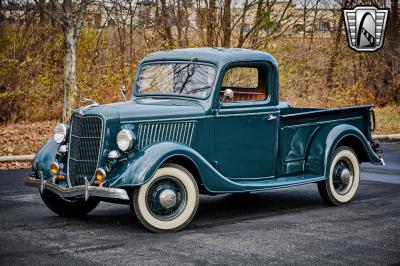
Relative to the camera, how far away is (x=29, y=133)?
17.8 m

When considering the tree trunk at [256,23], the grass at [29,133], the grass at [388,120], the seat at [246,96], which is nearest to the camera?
the seat at [246,96]

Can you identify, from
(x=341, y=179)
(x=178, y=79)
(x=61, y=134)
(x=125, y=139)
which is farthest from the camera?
(x=341, y=179)

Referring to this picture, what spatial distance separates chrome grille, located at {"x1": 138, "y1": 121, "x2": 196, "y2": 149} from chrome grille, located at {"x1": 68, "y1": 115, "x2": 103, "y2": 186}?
436mm

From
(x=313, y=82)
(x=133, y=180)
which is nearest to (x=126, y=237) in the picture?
(x=133, y=180)

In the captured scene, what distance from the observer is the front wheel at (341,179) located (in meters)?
9.55

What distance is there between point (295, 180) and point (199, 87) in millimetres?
1569

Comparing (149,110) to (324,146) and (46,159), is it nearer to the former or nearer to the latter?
(46,159)

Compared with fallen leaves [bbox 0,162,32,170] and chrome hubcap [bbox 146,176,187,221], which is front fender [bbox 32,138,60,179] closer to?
chrome hubcap [bbox 146,176,187,221]

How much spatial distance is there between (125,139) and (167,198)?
2.34 ft

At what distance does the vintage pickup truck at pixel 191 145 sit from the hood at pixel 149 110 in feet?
0.03

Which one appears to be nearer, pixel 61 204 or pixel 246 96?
pixel 61 204

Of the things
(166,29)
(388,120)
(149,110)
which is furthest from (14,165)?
(388,120)

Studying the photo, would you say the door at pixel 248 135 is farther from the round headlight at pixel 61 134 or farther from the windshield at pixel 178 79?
the round headlight at pixel 61 134

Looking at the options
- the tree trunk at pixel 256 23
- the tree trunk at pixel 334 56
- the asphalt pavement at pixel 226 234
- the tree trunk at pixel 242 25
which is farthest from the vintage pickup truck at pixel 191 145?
the tree trunk at pixel 334 56
